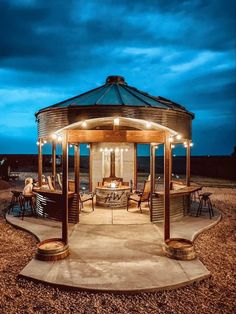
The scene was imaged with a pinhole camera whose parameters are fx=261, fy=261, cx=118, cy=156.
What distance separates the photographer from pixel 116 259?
5.08 m

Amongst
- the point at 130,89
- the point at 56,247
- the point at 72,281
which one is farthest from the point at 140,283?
the point at 130,89

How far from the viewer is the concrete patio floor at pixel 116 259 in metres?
4.14

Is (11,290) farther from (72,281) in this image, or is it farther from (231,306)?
(231,306)

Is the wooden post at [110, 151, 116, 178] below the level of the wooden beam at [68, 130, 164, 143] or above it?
below

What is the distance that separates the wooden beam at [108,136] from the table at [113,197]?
4.58m

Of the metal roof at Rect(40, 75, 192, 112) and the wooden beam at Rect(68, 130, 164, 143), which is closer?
the wooden beam at Rect(68, 130, 164, 143)

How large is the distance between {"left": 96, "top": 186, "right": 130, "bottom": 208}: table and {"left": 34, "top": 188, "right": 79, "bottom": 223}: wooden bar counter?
2335 millimetres

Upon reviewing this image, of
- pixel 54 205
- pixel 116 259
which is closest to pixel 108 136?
pixel 116 259

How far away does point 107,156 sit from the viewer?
13.7 meters

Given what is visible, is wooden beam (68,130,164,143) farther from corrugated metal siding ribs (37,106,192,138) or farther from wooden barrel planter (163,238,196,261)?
corrugated metal siding ribs (37,106,192,138)

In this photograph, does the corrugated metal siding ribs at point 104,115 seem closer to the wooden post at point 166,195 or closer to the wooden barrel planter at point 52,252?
the wooden post at point 166,195

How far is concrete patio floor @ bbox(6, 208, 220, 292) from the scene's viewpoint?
163 inches

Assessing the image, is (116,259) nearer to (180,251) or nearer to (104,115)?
(180,251)

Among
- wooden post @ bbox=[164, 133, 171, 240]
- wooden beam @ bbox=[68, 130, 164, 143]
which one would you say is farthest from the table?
wooden beam @ bbox=[68, 130, 164, 143]
